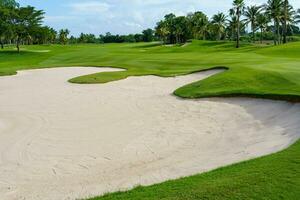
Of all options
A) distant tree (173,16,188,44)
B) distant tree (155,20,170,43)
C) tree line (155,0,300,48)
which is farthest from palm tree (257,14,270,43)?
distant tree (155,20,170,43)

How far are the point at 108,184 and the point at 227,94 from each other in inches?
390

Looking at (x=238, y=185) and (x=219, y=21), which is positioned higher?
(x=219, y=21)

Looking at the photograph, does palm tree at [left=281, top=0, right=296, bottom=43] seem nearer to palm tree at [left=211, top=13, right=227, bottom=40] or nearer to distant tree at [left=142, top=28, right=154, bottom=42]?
palm tree at [left=211, top=13, right=227, bottom=40]

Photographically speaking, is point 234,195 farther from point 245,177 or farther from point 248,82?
point 248,82

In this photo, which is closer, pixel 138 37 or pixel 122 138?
pixel 122 138

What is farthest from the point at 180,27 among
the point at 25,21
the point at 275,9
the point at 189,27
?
the point at 25,21

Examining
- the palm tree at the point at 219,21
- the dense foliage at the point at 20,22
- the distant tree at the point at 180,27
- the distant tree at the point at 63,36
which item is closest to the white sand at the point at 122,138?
the dense foliage at the point at 20,22

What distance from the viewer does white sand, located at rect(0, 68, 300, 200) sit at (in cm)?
895

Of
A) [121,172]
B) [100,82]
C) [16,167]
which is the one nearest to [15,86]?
[100,82]

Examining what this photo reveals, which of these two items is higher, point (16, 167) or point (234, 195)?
point (234, 195)

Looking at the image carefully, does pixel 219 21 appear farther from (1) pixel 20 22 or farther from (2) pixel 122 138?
(2) pixel 122 138

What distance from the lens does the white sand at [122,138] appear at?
895 centimetres

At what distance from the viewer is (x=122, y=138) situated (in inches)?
490

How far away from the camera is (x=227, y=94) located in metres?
17.2
